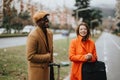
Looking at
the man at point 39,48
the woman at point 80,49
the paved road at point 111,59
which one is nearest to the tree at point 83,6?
the paved road at point 111,59

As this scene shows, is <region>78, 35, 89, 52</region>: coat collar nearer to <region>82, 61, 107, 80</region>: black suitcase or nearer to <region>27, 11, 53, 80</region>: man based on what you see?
<region>82, 61, 107, 80</region>: black suitcase

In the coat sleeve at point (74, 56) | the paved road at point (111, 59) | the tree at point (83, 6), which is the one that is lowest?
the paved road at point (111, 59)

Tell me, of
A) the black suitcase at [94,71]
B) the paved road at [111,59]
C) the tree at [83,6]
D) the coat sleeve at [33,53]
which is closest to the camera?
the coat sleeve at [33,53]

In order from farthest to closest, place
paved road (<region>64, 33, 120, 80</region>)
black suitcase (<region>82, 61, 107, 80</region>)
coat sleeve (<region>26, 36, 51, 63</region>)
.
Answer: paved road (<region>64, 33, 120, 80</region>)
black suitcase (<region>82, 61, 107, 80</region>)
coat sleeve (<region>26, 36, 51, 63</region>)

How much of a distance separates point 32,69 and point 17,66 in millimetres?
9442

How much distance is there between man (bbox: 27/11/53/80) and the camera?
512 centimetres

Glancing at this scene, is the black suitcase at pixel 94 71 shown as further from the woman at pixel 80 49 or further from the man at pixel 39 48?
the man at pixel 39 48

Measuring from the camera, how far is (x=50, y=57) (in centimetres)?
524

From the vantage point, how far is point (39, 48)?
5.19 m

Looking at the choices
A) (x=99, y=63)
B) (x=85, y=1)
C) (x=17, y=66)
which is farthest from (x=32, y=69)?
(x=85, y=1)

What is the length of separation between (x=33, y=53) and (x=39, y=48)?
0.40 feet

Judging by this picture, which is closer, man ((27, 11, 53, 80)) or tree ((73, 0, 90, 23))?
man ((27, 11, 53, 80))

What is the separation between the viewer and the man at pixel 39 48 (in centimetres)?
512

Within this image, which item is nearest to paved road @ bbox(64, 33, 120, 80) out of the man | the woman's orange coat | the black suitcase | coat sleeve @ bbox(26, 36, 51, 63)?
the woman's orange coat
